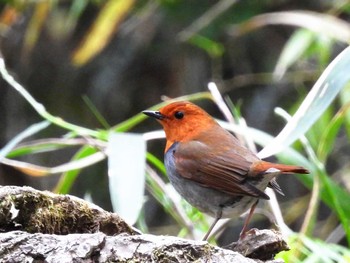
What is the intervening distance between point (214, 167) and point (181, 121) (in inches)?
15.8

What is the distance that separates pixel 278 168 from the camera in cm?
296

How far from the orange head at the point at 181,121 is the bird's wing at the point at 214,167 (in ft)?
0.39

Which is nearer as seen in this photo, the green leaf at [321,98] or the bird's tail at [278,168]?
the green leaf at [321,98]

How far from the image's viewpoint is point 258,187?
310 cm

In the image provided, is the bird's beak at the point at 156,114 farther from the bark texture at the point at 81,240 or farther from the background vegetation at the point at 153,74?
the background vegetation at the point at 153,74

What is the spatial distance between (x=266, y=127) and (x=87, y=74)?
1.28 meters

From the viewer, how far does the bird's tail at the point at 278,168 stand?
279 cm

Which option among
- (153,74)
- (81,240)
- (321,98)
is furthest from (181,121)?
(153,74)

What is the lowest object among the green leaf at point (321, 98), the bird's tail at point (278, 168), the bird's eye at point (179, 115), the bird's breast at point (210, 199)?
the bird's breast at point (210, 199)

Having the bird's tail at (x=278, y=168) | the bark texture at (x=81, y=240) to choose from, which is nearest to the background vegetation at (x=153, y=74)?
the bird's tail at (x=278, y=168)

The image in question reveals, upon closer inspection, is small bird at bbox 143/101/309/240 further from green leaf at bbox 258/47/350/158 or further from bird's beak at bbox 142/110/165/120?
green leaf at bbox 258/47/350/158

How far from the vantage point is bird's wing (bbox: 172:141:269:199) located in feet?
10.3

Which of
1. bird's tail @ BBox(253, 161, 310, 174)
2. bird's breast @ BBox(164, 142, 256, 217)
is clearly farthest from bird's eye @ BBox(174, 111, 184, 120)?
bird's tail @ BBox(253, 161, 310, 174)

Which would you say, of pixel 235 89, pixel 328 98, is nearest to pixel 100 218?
pixel 328 98
